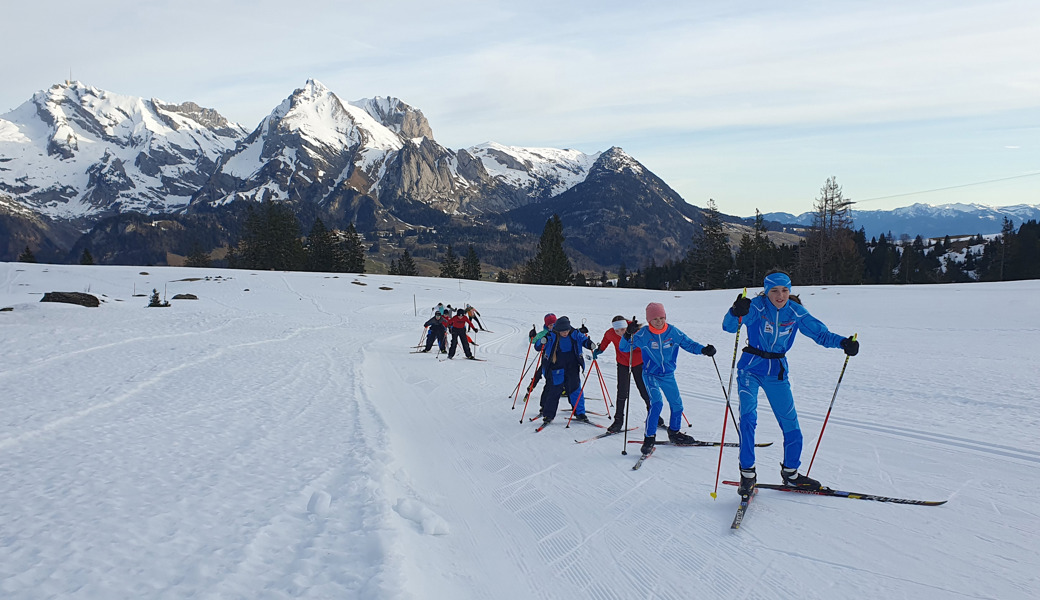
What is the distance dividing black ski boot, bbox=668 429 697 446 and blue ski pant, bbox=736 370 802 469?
198 cm

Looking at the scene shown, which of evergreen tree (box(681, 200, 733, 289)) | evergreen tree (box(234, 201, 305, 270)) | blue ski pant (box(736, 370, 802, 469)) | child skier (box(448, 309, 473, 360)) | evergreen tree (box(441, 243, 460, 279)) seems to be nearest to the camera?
blue ski pant (box(736, 370, 802, 469))

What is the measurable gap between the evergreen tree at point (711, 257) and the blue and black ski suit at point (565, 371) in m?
62.8

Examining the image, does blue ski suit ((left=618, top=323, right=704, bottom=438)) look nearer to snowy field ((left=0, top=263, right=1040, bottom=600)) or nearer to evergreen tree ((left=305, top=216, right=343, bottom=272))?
snowy field ((left=0, top=263, right=1040, bottom=600))

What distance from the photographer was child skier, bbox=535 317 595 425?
9695mm

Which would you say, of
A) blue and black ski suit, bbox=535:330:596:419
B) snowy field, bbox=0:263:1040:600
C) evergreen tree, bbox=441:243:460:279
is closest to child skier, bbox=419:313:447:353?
snowy field, bbox=0:263:1040:600

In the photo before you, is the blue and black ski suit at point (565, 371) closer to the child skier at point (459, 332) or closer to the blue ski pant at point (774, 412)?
the blue ski pant at point (774, 412)

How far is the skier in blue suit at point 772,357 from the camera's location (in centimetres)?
574

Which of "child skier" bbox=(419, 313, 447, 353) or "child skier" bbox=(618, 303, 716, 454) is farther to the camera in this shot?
"child skier" bbox=(419, 313, 447, 353)

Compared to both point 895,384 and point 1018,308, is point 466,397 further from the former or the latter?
point 1018,308

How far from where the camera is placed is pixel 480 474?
24.0ft

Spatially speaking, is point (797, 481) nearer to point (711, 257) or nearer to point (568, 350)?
point (568, 350)

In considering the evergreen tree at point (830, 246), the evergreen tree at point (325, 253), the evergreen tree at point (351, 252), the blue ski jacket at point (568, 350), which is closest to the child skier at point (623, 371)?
the blue ski jacket at point (568, 350)

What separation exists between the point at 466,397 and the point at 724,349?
11.0m

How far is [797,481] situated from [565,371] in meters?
4.46
